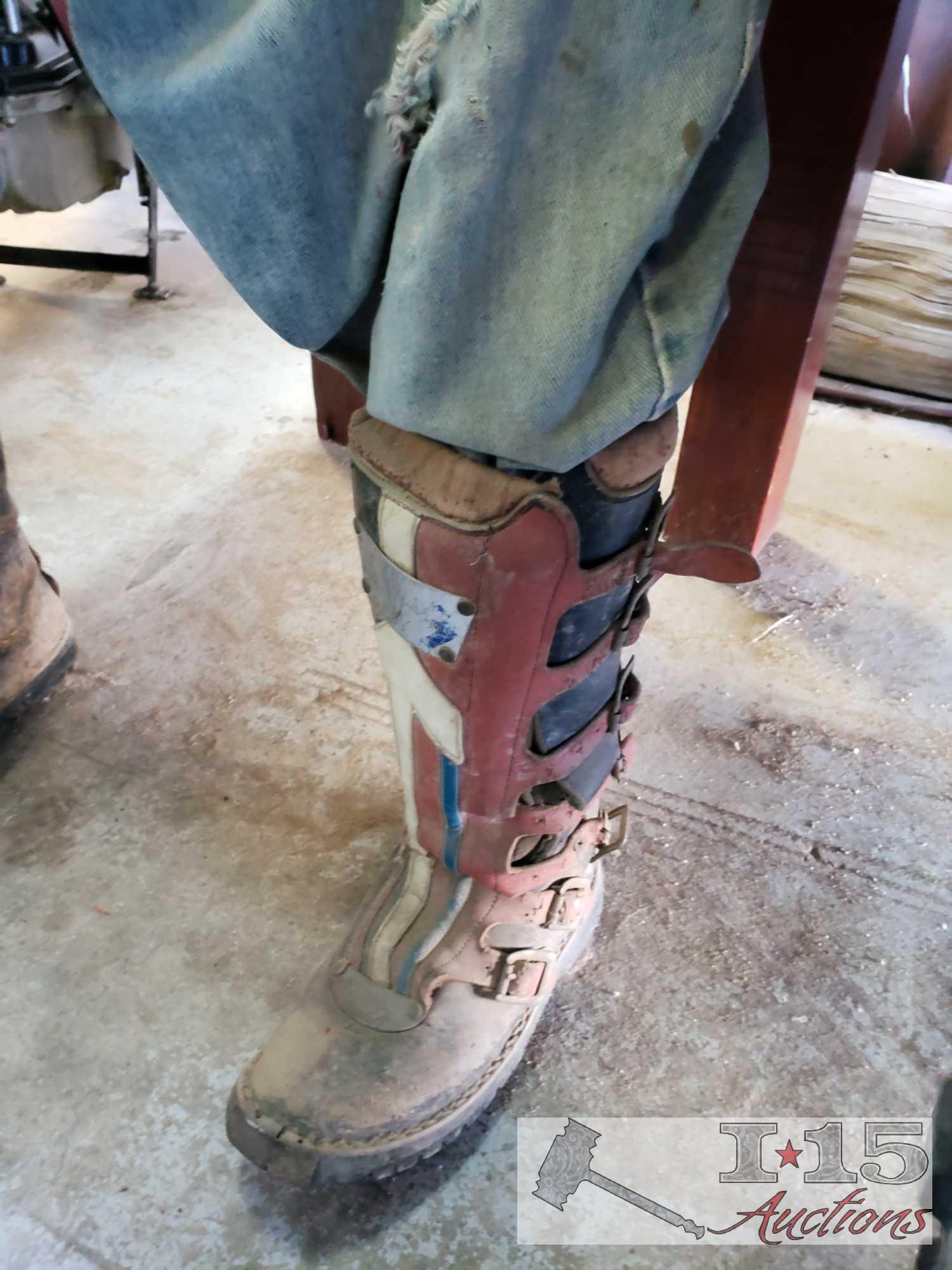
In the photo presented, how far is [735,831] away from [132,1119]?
1.97 ft

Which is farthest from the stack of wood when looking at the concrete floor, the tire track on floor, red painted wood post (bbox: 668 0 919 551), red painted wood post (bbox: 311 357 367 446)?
the tire track on floor

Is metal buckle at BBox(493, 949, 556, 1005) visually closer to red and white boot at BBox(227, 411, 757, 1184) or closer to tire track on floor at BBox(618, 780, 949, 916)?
red and white boot at BBox(227, 411, 757, 1184)

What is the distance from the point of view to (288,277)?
0.46 meters

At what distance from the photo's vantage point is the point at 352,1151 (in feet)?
2.14

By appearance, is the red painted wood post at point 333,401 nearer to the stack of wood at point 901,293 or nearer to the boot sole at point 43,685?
the boot sole at point 43,685

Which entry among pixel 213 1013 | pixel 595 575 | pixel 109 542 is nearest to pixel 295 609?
pixel 109 542

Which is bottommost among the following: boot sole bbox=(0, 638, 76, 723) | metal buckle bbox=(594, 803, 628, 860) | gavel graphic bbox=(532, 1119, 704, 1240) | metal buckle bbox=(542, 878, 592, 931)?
gavel graphic bbox=(532, 1119, 704, 1240)

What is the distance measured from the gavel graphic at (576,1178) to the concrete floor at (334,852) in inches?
0.9

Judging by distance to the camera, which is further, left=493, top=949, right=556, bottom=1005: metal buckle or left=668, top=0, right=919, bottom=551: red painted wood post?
left=668, top=0, right=919, bottom=551: red painted wood post

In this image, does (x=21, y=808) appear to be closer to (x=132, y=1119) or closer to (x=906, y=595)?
(x=132, y=1119)

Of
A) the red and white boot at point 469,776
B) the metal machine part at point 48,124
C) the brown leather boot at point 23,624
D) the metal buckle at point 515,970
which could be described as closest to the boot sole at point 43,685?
the brown leather boot at point 23,624

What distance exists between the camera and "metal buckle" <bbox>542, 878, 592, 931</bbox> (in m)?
0.75

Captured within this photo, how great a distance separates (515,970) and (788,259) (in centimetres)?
80

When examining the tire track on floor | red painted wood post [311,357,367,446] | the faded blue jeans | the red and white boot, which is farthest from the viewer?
red painted wood post [311,357,367,446]
